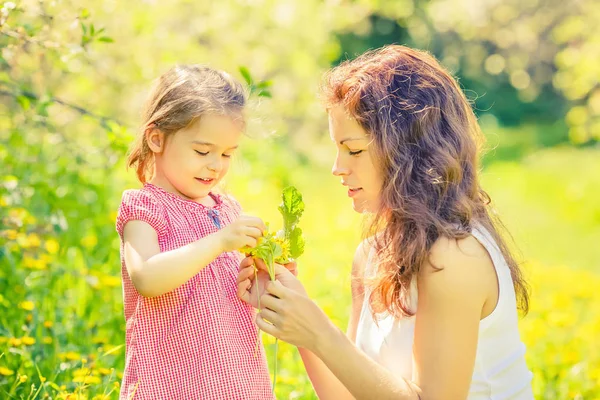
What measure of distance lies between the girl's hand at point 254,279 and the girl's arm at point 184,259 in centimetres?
14

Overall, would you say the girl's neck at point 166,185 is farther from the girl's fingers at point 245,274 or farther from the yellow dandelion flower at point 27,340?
the yellow dandelion flower at point 27,340

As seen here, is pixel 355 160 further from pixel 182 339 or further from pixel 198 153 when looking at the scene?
pixel 182 339

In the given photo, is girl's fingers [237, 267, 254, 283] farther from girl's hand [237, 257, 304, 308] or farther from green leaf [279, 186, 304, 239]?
green leaf [279, 186, 304, 239]

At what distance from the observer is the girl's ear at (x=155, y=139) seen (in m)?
1.97

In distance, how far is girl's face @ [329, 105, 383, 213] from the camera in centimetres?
200

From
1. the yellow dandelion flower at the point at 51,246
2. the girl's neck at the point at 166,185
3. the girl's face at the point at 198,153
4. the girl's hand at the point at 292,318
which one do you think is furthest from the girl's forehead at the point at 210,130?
the yellow dandelion flower at the point at 51,246

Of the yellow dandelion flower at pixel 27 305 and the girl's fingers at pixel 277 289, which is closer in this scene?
the girl's fingers at pixel 277 289

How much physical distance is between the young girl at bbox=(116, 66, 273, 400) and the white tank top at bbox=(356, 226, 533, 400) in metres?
0.36

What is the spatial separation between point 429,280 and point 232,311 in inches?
19.1

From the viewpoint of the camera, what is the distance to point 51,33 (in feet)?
9.04

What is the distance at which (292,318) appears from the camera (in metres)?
1.84

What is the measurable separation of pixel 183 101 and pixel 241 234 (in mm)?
421

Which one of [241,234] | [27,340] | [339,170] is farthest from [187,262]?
[27,340]

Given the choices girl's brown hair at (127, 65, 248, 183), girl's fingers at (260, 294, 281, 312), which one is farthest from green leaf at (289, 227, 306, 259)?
girl's brown hair at (127, 65, 248, 183)
